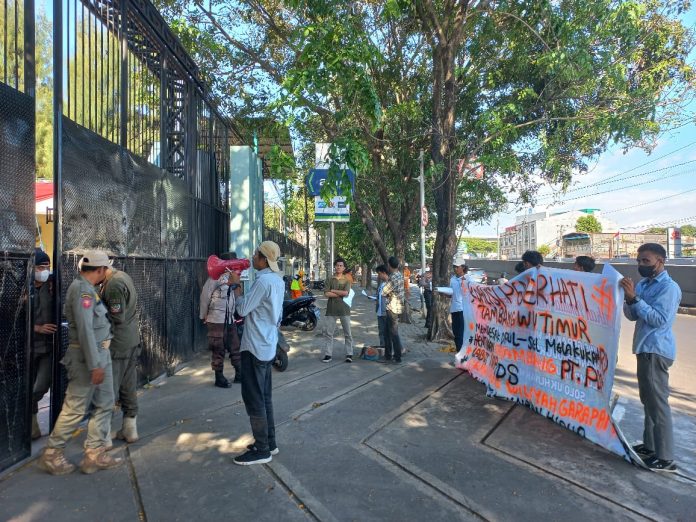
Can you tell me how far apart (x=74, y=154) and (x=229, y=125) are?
297 inches

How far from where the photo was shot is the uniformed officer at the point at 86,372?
3713 mm

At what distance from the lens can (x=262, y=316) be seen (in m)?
4.17

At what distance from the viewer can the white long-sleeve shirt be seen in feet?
13.5

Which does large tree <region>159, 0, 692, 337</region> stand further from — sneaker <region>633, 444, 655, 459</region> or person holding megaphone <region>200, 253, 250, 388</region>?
sneaker <region>633, 444, 655, 459</region>

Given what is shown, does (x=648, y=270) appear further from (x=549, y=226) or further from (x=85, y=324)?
(x=549, y=226)

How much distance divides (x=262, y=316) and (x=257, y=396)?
0.66 meters

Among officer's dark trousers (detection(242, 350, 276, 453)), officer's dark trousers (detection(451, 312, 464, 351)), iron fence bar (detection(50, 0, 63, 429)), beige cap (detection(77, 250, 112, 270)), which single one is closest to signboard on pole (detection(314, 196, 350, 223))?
officer's dark trousers (detection(451, 312, 464, 351))

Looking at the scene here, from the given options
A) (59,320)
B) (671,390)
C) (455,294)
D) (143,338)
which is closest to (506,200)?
(455,294)

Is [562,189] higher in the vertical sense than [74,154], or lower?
higher

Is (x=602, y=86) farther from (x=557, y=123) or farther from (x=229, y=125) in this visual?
(x=229, y=125)

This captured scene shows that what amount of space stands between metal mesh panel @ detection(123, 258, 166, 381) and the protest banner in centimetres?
435

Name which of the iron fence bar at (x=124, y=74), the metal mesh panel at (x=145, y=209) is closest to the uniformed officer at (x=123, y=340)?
the metal mesh panel at (x=145, y=209)

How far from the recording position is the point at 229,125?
11.9 m

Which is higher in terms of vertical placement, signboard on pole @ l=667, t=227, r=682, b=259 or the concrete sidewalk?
signboard on pole @ l=667, t=227, r=682, b=259
